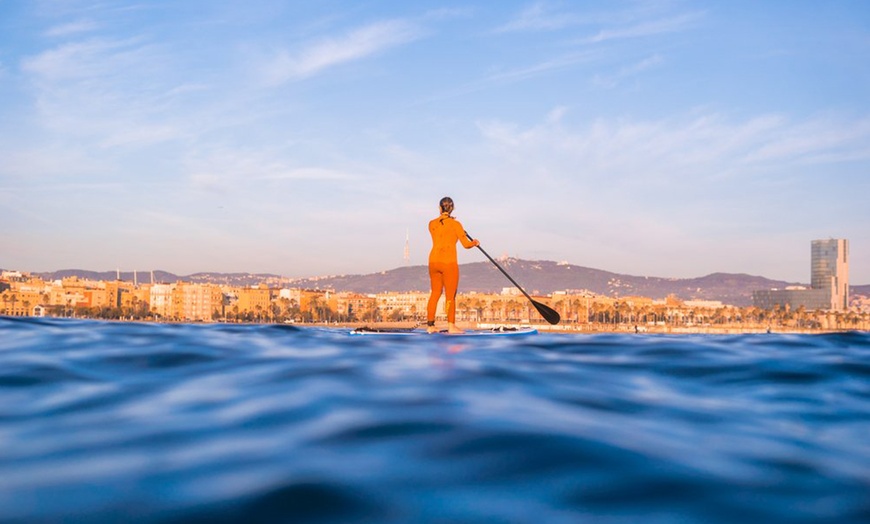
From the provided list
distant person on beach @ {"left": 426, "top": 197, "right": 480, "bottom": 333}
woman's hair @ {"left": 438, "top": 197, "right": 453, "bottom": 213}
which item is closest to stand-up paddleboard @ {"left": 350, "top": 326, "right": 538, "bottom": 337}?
distant person on beach @ {"left": 426, "top": 197, "right": 480, "bottom": 333}

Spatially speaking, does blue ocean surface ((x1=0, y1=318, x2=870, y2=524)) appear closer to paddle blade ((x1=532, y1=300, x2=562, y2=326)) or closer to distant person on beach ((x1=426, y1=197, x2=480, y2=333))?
distant person on beach ((x1=426, y1=197, x2=480, y2=333))

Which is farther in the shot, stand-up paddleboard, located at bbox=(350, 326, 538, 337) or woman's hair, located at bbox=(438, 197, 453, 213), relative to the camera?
woman's hair, located at bbox=(438, 197, 453, 213)

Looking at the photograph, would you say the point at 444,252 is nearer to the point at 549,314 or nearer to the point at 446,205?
the point at 446,205

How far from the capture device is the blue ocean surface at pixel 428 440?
7.51ft

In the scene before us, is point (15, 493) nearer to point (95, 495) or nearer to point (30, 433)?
point (95, 495)

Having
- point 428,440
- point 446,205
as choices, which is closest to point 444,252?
point 446,205

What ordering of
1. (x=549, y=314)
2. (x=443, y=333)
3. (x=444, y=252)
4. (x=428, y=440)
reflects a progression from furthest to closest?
(x=549, y=314)
(x=444, y=252)
(x=443, y=333)
(x=428, y=440)

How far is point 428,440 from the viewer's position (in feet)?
9.51

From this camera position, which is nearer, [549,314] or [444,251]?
[444,251]

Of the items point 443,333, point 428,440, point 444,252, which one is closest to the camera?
point 428,440

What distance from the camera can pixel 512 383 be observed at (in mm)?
4375

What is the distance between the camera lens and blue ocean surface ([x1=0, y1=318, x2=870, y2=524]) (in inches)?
90.1

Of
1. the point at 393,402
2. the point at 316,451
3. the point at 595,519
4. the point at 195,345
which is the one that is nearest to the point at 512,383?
the point at 393,402

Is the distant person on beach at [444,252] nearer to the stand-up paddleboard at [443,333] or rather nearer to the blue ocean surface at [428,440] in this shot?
the stand-up paddleboard at [443,333]
